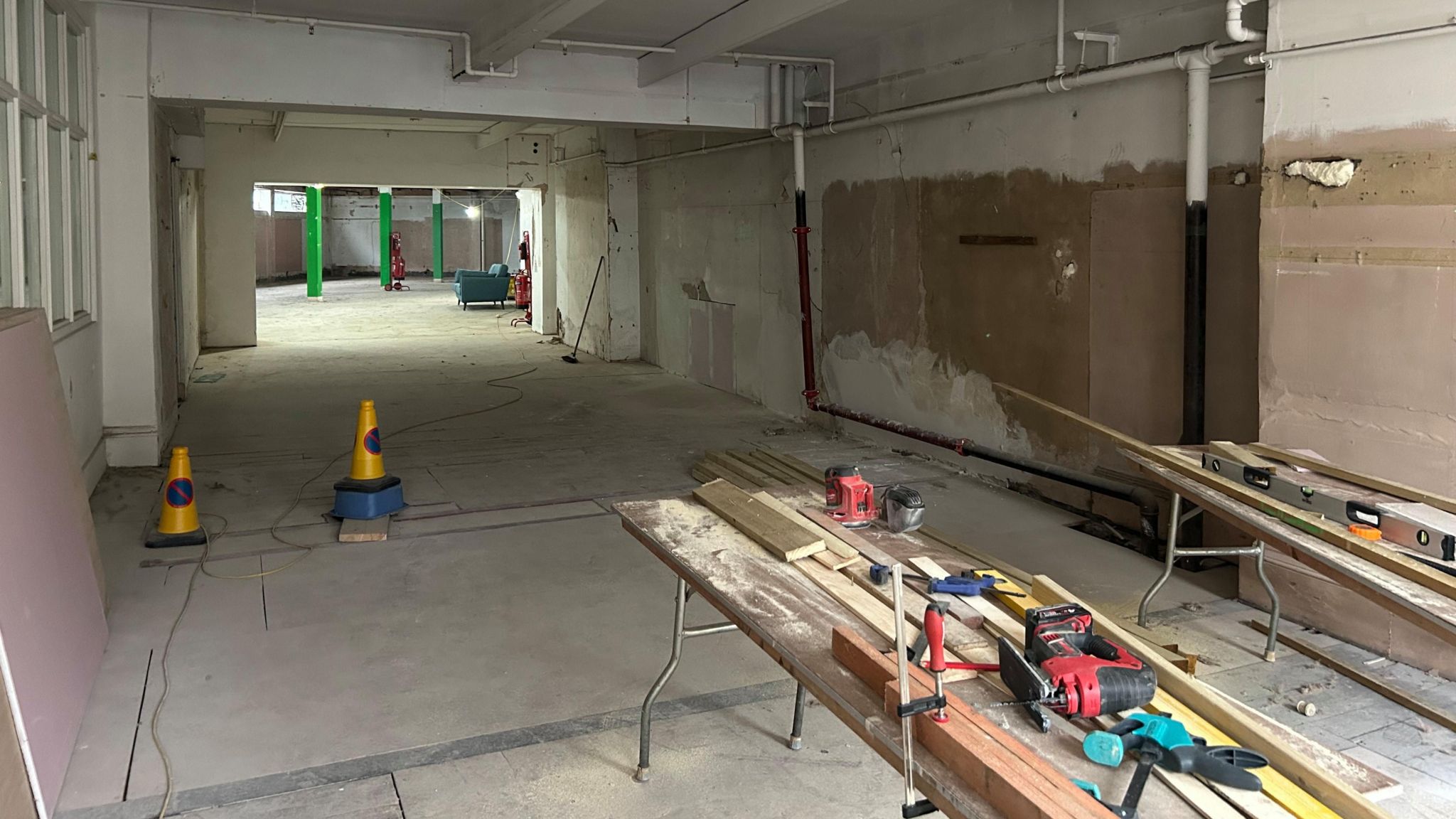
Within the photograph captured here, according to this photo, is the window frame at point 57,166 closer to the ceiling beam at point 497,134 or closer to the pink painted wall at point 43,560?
the pink painted wall at point 43,560

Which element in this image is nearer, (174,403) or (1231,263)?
(1231,263)

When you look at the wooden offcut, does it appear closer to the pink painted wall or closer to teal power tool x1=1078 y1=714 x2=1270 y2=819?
teal power tool x1=1078 y1=714 x2=1270 y2=819

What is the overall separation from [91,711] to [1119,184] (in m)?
4.58

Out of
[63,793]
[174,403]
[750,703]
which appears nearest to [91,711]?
[63,793]

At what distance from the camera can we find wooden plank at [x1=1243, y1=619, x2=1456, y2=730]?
320 cm

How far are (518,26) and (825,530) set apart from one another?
150 inches

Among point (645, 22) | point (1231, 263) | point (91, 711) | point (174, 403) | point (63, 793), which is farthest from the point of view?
point (174, 403)

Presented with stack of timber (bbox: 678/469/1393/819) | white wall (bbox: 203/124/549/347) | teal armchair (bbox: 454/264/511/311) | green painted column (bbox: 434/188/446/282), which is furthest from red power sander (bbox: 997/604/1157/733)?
green painted column (bbox: 434/188/446/282)

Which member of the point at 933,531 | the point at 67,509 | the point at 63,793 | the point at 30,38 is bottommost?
the point at 63,793

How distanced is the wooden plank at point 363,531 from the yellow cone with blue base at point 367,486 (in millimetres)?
51

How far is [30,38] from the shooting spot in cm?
491

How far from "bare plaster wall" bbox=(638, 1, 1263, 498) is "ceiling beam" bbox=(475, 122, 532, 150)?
4341mm

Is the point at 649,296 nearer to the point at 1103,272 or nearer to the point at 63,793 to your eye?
the point at 1103,272

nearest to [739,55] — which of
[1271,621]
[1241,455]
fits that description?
[1241,455]
